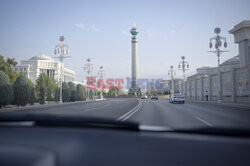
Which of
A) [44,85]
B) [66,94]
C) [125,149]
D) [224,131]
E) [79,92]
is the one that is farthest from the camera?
[79,92]

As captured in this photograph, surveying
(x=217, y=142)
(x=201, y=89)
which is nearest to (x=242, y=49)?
(x=201, y=89)

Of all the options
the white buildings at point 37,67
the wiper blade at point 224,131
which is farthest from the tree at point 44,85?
the white buildings at point 37,67

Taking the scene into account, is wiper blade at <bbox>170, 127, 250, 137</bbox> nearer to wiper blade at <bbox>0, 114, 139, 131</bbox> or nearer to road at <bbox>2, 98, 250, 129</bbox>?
road at <bbox>2, 98, 250, 129</bbox>

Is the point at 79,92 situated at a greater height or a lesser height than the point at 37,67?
lesser

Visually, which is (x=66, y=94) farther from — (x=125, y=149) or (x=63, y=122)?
(x=125, y=149)

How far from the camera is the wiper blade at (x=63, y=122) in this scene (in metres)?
2.04

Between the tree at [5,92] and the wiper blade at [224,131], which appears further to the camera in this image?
the tree at [5,92]

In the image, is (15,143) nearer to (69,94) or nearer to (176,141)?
(176,141)

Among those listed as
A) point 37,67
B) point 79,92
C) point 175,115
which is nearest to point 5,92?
point 175,115

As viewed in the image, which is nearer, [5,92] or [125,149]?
[125,149]

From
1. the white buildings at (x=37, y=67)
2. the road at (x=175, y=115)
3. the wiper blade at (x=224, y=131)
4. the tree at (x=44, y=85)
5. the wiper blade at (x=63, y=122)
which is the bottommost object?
the road at (x=175, y=115)

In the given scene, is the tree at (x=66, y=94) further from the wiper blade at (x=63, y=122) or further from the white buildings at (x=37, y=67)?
the white buildings at (x=37, y=67)

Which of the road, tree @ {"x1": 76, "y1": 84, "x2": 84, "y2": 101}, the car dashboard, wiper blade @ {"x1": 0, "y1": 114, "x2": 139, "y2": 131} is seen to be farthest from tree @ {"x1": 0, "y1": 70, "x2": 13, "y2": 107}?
the car dashboard

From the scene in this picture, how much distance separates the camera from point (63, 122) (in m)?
2.15
